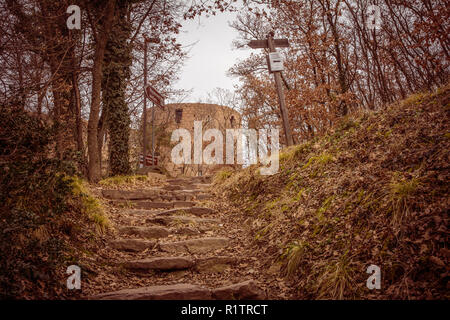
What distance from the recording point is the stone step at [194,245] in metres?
4.13

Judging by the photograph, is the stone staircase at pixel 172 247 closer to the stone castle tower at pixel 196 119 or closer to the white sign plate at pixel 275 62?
the white sign plate at pixel 275 62

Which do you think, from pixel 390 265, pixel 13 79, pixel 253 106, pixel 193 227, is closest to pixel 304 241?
pixel 390 265

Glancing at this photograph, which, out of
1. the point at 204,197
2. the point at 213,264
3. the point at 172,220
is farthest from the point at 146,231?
the point at 204,197

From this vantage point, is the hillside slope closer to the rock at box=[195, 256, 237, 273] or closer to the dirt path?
the dirt path

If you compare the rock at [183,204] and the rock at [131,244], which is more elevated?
the rock at [183,204]

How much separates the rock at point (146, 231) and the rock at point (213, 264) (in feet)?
4.06

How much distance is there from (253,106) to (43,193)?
50.5ft

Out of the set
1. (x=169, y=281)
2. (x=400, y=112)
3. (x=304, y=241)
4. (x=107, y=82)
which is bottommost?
(x=169, y=281)

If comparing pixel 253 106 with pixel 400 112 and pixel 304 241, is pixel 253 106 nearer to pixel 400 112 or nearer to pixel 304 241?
pixel 400 112

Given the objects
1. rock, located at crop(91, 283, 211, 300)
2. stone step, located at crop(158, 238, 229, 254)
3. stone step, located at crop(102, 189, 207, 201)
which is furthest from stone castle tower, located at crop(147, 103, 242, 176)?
rock, located at crop(91, 283, 211, 300)

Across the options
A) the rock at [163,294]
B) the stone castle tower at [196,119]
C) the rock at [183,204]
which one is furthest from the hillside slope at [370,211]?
the stone castle tower at [196,119]

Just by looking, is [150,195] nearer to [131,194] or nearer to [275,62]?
[131,194]

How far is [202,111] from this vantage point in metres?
25.5

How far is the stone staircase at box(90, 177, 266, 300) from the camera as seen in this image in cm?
275
